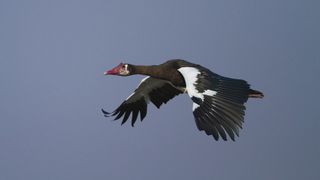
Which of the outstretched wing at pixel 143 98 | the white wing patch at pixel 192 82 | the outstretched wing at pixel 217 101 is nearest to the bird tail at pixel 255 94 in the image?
the outstretched wing at pixel 217 101

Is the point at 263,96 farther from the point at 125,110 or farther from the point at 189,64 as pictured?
the point at 125,110

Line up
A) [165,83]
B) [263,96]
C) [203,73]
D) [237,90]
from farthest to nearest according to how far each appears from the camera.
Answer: [165,83]
[263,96]
[203,73]
[237,90]

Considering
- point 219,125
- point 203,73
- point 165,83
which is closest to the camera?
point 219,125

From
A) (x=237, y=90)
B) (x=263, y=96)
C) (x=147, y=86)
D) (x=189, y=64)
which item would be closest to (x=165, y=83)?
(x=147, y=86)

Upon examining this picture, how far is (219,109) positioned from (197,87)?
3.48ft

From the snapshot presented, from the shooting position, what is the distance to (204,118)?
1214cm

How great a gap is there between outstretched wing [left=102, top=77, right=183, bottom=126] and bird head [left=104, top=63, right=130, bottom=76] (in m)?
0.69

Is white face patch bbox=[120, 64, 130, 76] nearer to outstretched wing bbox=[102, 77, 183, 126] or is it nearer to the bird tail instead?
outstretched wing bbox=[102, 77, 183, 126]

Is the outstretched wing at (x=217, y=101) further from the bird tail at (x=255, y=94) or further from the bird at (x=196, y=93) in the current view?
the bird tail at (x=255, y=94)

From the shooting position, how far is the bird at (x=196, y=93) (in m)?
12.0

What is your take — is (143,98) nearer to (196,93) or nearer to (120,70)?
(120,70)

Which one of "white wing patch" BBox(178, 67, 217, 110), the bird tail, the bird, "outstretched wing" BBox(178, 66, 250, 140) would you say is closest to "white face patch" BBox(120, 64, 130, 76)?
the bird

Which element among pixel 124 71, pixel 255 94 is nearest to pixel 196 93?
pixel 255 94

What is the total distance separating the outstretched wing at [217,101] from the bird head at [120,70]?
2773 mm
